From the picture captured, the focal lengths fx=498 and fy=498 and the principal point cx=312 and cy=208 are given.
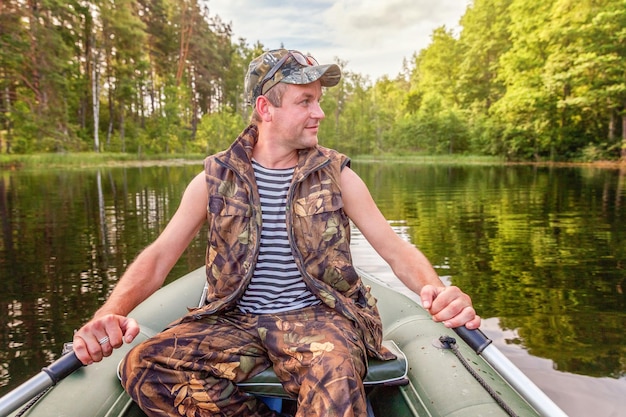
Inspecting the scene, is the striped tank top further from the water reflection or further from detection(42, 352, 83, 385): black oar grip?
the water reflection

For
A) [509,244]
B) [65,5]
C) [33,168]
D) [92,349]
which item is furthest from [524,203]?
[65,5]

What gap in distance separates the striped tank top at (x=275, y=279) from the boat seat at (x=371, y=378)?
250mm

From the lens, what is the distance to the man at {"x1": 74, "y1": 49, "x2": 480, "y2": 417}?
1.64 meters

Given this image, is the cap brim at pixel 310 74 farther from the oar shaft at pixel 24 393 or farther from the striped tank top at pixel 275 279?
the oar shaft at pixel 24 393

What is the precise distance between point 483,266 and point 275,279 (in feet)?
15.0

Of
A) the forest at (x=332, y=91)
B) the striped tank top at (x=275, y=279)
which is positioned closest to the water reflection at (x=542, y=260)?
the striped tank top at (x=275, y=279)

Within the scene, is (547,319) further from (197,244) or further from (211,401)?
(197,244)

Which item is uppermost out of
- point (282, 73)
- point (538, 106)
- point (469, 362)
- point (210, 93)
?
point (210, 93)

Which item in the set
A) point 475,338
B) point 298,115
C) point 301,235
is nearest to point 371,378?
point 475,338

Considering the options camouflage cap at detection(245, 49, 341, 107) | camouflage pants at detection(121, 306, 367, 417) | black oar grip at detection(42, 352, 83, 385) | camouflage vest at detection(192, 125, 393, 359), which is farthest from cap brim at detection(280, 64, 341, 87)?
black oar grip at detection(42, 352, 83, 385)

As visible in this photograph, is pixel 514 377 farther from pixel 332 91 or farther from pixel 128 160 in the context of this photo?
pixel 332 91

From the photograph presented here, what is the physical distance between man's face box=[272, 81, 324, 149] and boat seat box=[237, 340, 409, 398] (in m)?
0.90

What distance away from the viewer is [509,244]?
6.93 m

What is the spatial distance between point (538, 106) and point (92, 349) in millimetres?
27598
